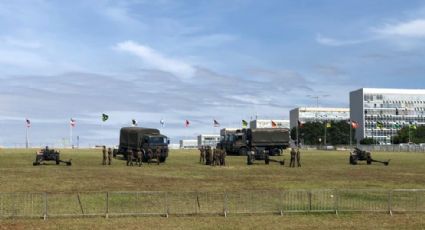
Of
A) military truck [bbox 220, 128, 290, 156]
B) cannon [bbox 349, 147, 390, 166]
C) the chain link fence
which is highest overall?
military truck [bbox 220, 128, 290, 156]

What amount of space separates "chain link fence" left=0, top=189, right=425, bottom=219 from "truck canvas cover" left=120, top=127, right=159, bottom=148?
31239mm

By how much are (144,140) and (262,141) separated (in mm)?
16591

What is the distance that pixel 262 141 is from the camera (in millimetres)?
60906

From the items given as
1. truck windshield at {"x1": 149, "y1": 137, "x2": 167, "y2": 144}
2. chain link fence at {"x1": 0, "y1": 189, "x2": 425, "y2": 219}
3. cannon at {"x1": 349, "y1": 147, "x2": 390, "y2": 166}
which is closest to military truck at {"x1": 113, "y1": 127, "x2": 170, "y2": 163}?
truck windshield at {"x1": 149, "y1": 137, "x2": 167, "y2": 144}

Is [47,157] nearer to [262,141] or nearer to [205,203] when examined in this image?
[262,141]

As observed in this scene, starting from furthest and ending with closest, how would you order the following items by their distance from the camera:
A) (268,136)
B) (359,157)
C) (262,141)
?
(268,136), (262,141), (359,157)

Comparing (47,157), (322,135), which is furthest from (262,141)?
(322,135)

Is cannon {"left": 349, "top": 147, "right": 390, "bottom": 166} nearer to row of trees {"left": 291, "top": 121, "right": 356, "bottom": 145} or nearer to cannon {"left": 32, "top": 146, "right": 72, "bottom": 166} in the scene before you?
cannon {"left": 32, "top": 146, "right": 72, "bottom": 166}

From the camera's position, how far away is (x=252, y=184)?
2433 centimetres

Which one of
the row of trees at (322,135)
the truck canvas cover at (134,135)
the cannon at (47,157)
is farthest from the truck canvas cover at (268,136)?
the row of trees at (322,135)

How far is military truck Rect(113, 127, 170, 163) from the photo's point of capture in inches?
1825

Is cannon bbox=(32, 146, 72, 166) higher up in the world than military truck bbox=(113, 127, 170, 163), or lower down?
lower down

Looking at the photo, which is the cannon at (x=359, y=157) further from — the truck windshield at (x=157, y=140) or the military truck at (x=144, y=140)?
the truck windshield at (x=157, y=140)

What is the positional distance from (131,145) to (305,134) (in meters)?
145
